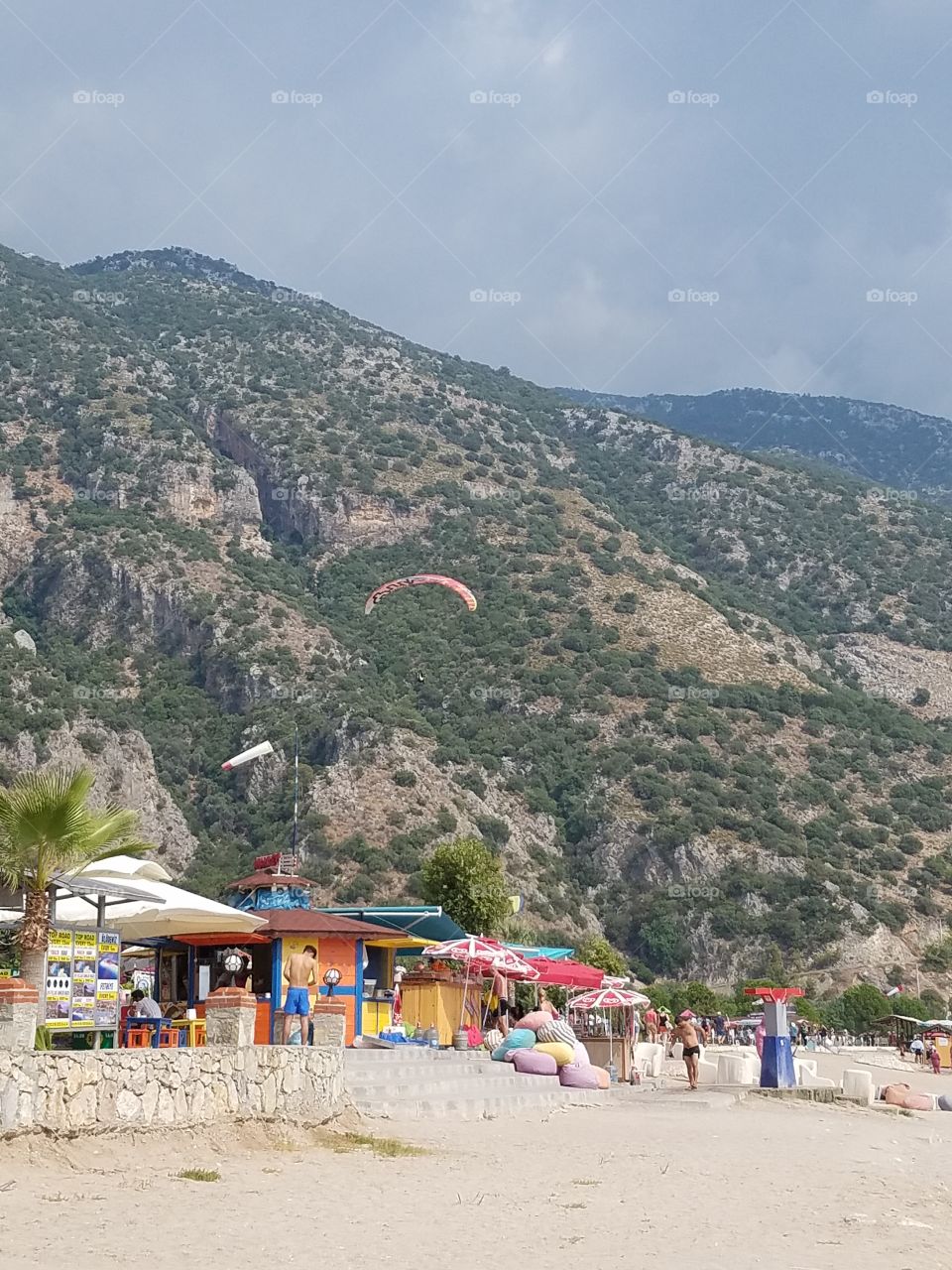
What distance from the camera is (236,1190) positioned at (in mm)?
9344

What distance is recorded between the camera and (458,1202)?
950 cm

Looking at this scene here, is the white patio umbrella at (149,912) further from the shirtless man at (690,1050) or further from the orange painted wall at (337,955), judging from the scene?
the shirtless man at (690,1050)

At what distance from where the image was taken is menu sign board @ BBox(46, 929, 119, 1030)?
534 inches

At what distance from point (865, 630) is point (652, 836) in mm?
32835

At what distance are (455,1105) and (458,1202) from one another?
6.16m

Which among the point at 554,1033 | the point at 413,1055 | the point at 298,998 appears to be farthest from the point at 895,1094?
the point at 298,998

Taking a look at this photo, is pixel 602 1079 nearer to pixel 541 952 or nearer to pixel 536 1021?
pixel 536 1021

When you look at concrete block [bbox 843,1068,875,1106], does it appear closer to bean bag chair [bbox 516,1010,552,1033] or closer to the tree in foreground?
bean bag chair [bbox 516,1010,552,1033]

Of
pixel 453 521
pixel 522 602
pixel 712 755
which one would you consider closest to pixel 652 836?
pixel 712 755

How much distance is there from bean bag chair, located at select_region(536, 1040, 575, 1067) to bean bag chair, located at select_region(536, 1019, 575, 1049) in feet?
0.61

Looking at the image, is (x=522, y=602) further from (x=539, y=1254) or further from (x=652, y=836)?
(x=539, y=1254)

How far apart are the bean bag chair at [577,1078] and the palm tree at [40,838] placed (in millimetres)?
9059

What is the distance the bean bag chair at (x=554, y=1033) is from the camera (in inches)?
836

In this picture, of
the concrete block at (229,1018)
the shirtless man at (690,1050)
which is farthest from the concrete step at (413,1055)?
the concrete block at (229,1018)
